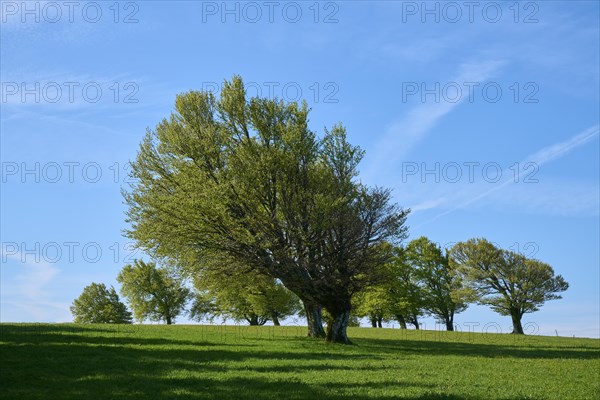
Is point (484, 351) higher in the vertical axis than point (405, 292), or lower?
lower

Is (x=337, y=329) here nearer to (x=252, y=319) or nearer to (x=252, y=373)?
(x=252, y=373)

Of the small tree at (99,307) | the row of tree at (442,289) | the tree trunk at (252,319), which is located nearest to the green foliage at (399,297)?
the row of tree at (442,289)

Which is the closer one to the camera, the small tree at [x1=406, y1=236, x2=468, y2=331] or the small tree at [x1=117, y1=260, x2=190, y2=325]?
the small tree at [x1=406, y1=236, x2=468, y2=331]

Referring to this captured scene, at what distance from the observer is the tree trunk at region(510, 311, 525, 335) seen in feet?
235

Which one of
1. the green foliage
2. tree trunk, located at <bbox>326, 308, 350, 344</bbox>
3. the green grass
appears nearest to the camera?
the green grass

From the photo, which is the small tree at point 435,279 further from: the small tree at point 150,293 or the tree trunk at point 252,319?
the small tree at point 150,293

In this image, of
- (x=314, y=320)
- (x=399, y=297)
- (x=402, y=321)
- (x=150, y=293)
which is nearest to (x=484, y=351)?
(x=314, y=320)

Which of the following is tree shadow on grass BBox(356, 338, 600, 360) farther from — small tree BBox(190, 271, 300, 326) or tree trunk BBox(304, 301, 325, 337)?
small tree BBox(190, 271, 300, 326)

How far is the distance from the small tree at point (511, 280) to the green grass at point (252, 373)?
42.7 metres

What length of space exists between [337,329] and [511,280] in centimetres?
4181

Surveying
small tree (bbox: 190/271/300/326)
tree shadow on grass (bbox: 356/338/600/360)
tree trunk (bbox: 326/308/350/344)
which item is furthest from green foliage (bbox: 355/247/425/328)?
tree trunk (bbox: 326/308/350/344)

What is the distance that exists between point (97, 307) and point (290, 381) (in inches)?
2993

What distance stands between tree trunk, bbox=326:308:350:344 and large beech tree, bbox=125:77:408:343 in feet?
0.24

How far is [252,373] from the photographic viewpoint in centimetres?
2114
